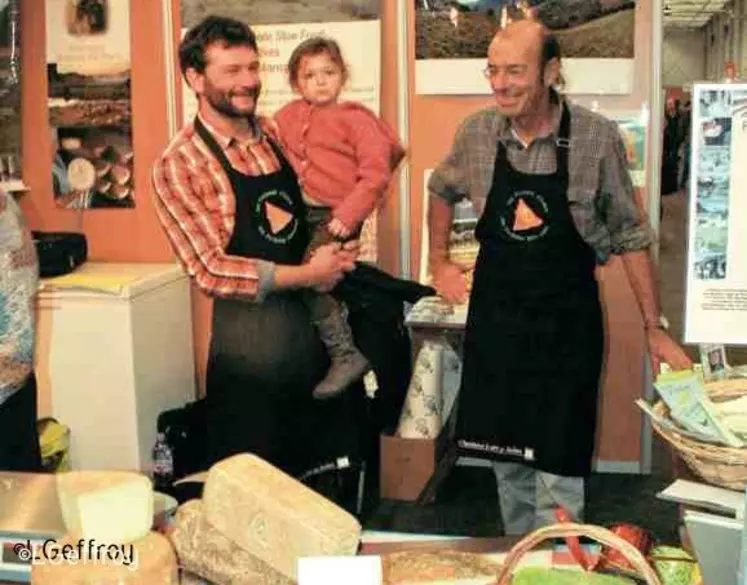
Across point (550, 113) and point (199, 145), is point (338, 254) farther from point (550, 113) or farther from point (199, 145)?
point (550, 113)

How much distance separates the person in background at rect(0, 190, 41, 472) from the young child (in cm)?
90

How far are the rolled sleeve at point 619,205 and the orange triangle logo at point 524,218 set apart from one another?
0.18m

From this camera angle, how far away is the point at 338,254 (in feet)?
9.11

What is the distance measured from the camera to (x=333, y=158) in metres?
3.36

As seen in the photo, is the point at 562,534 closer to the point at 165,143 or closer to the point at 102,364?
the point at 102,364

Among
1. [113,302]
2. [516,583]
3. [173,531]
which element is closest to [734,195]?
[516,583]

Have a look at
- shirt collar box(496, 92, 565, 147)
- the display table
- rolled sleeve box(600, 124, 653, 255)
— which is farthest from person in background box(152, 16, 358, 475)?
the display table

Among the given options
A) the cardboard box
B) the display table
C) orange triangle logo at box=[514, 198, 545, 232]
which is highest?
orange triangle logo at box=[514, 198, 545, 232]

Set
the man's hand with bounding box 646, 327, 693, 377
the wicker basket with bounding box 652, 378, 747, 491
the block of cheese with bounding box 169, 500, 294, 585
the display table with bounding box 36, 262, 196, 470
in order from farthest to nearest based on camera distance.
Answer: the display table with bounding box 36, 262, 196, 470
the man's hand with bounding box 646, 327, 693, 377
the wicker basket with bounding box 652, 378, 747, 491
the block of cheese with bounding box 169, 500, 294, 585

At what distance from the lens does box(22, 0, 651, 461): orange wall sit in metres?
3.71

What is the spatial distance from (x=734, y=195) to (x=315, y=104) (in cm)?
215

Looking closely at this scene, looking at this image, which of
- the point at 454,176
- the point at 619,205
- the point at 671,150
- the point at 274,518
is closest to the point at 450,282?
the point at 454,176

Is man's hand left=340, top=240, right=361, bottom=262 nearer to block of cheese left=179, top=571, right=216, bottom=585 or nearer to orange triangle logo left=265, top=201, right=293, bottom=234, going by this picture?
orange triangle logo left=265, top=201, right=293, bottom=234

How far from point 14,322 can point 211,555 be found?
3.19 ft
